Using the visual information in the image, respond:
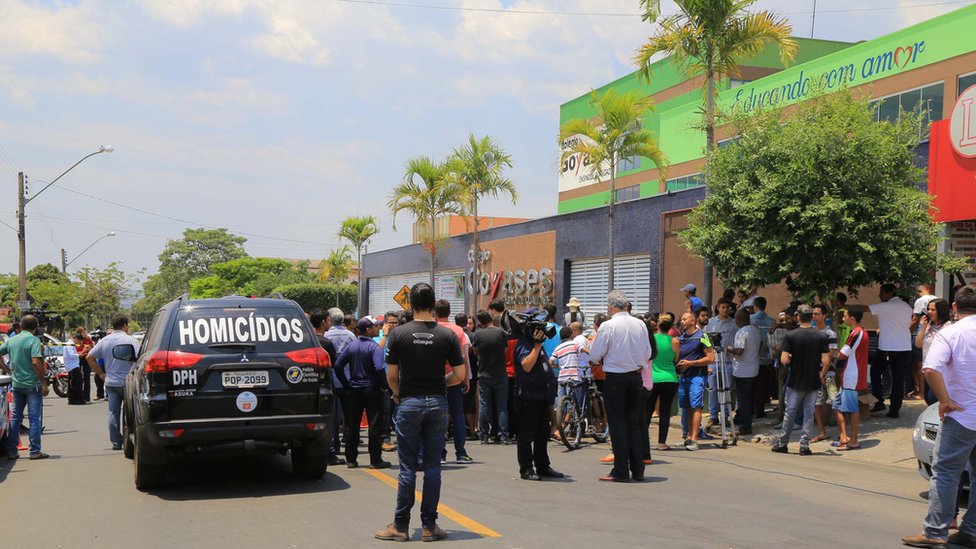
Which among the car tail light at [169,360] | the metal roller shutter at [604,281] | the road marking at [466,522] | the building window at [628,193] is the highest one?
the building window at [628,193]

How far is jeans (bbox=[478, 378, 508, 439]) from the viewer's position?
41.1 ft

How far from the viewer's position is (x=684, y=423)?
12781 mm

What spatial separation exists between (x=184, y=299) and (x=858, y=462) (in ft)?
28.4

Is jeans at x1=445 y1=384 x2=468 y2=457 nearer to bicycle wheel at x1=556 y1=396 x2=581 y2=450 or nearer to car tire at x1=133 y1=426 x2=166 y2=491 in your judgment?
bicycle wheel at x1=556 y1=396 x2=581 y2=450

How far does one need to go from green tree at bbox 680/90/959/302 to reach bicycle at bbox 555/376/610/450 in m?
3.61

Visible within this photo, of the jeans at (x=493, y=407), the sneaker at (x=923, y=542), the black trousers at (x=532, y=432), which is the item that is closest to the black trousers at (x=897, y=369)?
the jeans at (x=493, y=407)

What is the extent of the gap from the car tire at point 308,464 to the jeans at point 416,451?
267 centimetres

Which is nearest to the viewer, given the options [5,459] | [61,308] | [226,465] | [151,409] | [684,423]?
[151,409]

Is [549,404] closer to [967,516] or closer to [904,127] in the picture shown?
[967,516]

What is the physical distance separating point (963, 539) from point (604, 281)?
20.1m

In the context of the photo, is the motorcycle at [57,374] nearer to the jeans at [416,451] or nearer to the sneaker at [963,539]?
the jeans at [416,451]

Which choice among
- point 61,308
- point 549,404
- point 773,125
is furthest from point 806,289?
point 61,308

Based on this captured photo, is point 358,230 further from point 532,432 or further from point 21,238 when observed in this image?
point 532,432

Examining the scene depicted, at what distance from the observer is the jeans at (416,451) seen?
6.74 meters
